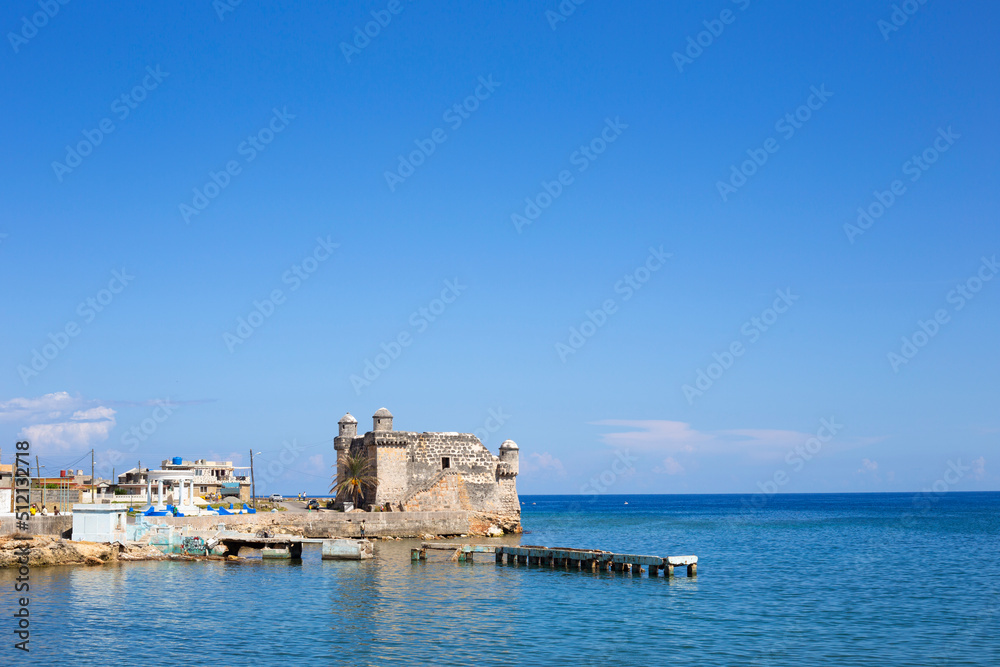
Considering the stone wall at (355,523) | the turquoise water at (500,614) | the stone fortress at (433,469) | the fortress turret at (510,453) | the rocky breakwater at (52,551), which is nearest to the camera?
the turquoise water at (500,614)

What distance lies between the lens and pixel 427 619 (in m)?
27.9

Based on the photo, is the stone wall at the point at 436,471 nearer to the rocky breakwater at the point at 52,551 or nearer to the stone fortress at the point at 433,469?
the stone fortress at the point at 433,469

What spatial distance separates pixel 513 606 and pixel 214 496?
5835 cm

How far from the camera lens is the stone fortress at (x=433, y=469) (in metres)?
57.5

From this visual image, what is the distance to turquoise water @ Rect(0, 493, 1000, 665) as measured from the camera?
23.4m

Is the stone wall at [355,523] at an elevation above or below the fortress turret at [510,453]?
below

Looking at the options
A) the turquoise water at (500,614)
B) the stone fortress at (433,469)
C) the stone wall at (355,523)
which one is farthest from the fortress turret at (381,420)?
the turquoise water at (500,614)

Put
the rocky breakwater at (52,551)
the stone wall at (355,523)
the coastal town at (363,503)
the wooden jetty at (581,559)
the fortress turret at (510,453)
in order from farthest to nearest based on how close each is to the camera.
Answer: the fortress turret at (510,453), the stone wall at (355,523), the coastal town at (363,503), the wooden jetty at (581,559), the rocky breakwater at (52,551)

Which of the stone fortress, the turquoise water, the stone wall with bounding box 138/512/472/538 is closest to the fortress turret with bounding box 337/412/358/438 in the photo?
the stone fortress

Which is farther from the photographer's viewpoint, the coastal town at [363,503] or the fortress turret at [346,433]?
the fortress turret at [346,433]

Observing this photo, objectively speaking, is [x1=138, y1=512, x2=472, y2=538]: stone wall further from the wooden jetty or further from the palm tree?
the wooden jetty

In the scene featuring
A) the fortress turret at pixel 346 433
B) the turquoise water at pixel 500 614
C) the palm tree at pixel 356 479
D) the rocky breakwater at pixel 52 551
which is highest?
the fortress turret at pixel 346 433

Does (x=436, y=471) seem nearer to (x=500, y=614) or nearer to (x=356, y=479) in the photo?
(x=356, y=479)

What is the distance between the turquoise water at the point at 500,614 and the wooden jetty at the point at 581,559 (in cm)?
87
